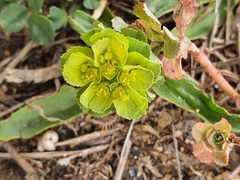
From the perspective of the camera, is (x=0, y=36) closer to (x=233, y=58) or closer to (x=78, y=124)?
(x=78, y=124)

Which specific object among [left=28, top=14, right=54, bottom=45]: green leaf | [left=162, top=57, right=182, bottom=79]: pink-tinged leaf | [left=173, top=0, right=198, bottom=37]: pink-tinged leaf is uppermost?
[left=173, top=0, right=198, bottom=37]: pink-tinged leaf

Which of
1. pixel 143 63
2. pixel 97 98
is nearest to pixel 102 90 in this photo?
pixel 97 98

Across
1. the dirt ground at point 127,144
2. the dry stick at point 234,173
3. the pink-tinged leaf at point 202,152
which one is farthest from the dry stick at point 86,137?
the dry stick at point 234,173

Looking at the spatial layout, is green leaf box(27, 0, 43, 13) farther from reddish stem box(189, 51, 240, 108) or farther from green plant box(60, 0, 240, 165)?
reddish stem box(189, 51, 240, 108)

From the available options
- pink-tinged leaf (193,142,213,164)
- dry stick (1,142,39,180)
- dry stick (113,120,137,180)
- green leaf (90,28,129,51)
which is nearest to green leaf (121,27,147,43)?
green leaf (90,28,129,51)

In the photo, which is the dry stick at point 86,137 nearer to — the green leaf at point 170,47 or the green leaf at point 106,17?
the green leaf at point 106,17

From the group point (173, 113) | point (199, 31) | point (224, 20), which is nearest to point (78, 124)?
point (173, 113)

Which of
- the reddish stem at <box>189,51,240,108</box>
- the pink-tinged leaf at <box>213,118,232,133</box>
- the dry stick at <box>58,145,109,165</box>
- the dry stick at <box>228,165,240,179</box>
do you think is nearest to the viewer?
the pink-tinged leaf at <box>213,118,232,133</box>
